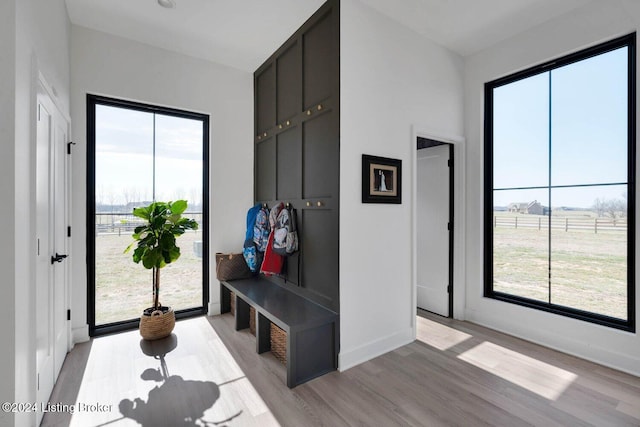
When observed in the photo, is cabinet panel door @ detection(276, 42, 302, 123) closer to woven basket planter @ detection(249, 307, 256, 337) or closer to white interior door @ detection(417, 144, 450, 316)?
white interior door @ detection(417, 144, 450, 316)

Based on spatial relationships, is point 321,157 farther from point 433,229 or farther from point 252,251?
point 433,229

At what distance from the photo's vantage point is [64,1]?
2.61 meters

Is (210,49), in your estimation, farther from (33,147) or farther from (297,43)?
(33,147)

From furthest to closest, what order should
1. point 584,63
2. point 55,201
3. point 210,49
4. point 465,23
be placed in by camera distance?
point 210,49
point 465,23
point 584,63
point 55,201

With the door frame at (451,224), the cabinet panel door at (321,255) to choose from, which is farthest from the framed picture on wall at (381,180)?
the door frame at (451,224)

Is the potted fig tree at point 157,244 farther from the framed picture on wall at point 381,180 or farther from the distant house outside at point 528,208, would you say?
the distant house outside at point 528,208

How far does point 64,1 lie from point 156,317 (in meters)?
2.95

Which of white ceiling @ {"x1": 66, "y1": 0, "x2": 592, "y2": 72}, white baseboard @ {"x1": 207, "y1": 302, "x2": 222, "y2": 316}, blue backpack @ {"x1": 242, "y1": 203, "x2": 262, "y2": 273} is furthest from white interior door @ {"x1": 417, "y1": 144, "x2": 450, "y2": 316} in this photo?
white baseboard @ {"x1": 207, "y1": 302, "x2": 222, "y2": 316}

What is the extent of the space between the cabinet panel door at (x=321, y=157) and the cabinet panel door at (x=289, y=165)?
11 cm

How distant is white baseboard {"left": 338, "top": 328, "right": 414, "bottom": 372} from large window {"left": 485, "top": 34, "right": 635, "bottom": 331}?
1251mm

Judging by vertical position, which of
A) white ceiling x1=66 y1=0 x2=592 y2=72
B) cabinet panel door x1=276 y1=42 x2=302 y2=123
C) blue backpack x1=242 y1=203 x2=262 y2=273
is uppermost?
white ceiling x1=66 y1=0 x2=592 y2=72

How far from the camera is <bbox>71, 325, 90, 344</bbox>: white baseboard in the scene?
293 cm

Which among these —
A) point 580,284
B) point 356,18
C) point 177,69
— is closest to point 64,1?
point 177,69

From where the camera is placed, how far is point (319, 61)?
277 cm
